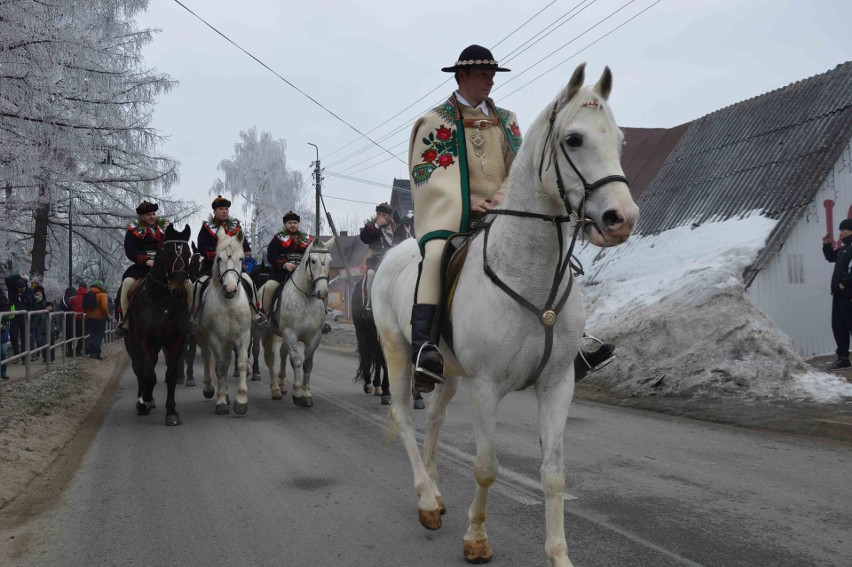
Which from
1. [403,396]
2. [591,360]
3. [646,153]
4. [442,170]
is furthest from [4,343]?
[646,153]

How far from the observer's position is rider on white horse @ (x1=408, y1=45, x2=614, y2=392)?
4.52m

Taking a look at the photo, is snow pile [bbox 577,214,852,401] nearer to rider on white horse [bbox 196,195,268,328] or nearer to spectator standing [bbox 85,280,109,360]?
rider on white horse [bbox 196,195,268,328]

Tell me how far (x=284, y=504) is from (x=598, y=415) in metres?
5.07

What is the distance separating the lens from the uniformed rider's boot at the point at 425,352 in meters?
4.00

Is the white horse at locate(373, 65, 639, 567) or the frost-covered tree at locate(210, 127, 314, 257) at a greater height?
the frost-covered tree at locate(210, 127, 314, 257)

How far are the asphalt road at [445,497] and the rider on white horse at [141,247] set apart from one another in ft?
6.73

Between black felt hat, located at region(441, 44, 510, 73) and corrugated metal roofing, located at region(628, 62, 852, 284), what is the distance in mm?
10050

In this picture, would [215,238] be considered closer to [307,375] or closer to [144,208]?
[144,208]

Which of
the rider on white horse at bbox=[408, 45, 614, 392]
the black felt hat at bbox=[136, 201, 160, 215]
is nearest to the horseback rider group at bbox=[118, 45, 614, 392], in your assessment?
the rider on white horse at bbox=[408, 45, 614, 392]

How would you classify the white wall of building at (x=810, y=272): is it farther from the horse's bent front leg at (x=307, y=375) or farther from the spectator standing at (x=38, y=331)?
the spectator standing at (x=38, y=331)

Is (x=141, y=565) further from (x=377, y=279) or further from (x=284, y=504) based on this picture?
(x=377, y=279)

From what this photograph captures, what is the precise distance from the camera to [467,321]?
3881mm

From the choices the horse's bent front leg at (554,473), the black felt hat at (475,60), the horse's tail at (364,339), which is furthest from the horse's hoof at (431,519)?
the horse's tail at (364,339)

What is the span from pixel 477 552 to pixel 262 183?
56.0m
